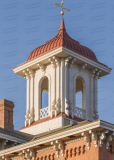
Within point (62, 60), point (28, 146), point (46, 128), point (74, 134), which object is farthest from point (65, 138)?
point (62, 60)

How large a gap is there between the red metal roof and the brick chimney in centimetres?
461

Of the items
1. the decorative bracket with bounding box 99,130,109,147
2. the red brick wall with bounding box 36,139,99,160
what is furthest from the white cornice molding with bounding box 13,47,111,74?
the decorative bracket with bounding box 99,130,109,147

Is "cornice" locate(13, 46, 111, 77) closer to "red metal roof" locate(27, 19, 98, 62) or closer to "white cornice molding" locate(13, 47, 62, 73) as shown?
"white cornice molding" locate(13, 47, 62, 73)

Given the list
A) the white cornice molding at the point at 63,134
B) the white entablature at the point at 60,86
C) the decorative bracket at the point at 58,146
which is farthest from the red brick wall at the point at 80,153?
the white entablature at the point at 60,86

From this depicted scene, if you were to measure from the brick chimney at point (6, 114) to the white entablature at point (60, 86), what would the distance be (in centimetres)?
218

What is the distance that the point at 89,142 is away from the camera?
25422 mm

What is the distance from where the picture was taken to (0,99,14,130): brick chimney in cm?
3284

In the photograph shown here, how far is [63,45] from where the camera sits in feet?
114

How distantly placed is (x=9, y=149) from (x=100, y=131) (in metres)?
6.31

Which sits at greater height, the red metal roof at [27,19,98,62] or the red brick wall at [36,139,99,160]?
the red metal roof at [27,19,98,62]

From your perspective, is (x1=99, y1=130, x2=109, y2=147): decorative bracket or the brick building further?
the brick building

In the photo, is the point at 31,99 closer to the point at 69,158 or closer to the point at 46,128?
the point at 46,128

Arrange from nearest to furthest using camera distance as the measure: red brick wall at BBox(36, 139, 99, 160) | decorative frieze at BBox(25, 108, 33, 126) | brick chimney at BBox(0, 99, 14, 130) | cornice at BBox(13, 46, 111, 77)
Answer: red brick wall at BBox(36, 139, 99, 160), brick chimney at BBox(0, 99, 14, 130), cornice at BBox(13, 46, 111, 77), decorative frieze at BBox(25, 108, 33, 126)

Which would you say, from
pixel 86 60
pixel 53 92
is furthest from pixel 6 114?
pixel 86 60
